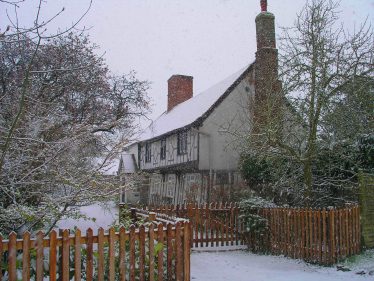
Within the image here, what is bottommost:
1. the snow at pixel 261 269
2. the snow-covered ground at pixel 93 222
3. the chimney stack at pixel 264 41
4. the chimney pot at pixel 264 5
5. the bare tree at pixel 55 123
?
the snow at pixel 261 269

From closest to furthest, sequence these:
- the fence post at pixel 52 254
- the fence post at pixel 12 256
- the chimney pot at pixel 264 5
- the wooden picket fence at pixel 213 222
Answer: the fence post at pixel 12 256 → the fence post at pixel 52 254 → the wooden picket fence at pixel 213 222 → the chimney pot at pixel 264 5

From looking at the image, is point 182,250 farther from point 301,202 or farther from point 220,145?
point 220,145

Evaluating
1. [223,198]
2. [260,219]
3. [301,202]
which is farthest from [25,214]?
[223,198]

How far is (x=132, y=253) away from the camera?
5.96 meters

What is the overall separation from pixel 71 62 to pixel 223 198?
9.63 m

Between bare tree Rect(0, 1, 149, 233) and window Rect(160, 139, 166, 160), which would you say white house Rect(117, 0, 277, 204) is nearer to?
window Rect(160, 139, 166, 160)

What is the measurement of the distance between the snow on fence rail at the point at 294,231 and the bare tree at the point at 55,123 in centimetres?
362

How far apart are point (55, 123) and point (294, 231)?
274 inches

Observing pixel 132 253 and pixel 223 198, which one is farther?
pixel 223 198

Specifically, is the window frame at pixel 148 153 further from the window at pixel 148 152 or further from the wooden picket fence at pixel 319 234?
the wooden picket fence at pixel 319 234

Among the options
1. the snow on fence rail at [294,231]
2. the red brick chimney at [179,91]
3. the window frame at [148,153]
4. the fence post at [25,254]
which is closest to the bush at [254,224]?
the snow on fence rail at [294,231]

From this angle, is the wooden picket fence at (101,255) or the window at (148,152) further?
the window at (148,152)

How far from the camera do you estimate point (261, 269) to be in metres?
9.07

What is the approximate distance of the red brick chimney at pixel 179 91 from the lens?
31.2m
